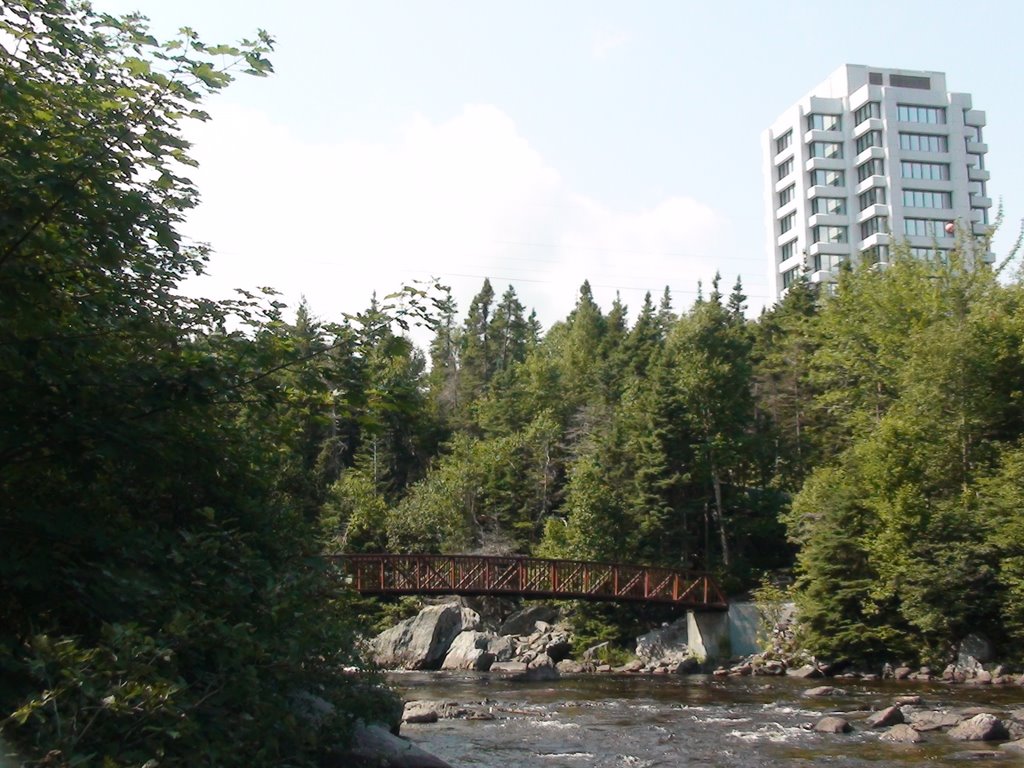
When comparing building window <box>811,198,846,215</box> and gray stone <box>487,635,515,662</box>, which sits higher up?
building window <box>811,198,846,215</box>

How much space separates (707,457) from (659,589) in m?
8.07

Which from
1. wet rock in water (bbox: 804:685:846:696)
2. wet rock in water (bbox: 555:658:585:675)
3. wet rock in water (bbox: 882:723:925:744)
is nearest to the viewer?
wet rock in water (bbox: 882:723:925:744)

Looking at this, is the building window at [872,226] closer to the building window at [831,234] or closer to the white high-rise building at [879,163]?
the white high-rise building at [879,163]

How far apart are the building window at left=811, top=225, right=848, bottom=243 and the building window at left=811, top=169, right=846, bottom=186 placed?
4.11m

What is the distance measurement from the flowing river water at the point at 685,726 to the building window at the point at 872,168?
259 feet

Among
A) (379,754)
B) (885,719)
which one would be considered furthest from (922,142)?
(379,754)

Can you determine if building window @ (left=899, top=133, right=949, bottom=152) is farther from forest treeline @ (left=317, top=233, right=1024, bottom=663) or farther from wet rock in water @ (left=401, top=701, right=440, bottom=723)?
wet rock in water @ (left=401, top=701, right=440, bottom=723)

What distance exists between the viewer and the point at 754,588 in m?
43.0

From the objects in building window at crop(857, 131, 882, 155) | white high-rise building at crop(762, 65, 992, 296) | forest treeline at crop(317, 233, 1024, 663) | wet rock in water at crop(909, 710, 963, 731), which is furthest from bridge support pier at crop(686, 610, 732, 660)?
building window at crop(857, 131, 882, 155)

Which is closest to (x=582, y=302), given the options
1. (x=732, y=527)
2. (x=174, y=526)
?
(x=732, y=527)

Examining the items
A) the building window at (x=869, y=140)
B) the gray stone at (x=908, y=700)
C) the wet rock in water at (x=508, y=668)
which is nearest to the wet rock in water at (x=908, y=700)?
the gray stone at (x=908, y=700)

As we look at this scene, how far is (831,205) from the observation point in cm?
10312

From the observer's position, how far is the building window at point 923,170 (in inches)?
3976

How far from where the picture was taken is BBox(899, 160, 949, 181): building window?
101000mm
